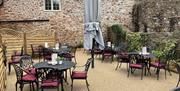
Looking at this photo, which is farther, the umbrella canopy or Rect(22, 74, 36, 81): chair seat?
the umbrella canopy

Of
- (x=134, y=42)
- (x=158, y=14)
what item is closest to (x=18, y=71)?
(x=134, y=42)

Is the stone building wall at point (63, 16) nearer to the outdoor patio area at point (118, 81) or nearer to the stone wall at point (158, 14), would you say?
the stone wall at point (158, 14)

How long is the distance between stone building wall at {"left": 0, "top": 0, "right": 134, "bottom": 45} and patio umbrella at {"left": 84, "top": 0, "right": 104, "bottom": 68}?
4823mm

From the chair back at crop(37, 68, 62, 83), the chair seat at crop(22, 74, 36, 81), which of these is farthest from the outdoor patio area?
the chair back at crop(37, 68, 62, 83)

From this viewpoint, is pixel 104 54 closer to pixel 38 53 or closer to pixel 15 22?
pixel 38 53

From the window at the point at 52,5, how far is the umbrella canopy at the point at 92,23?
505 cm

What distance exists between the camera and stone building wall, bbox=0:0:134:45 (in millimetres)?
16016

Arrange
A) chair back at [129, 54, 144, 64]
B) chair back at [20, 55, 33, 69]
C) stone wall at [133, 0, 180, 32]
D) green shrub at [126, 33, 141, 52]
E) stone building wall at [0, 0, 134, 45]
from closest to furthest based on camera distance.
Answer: chair back at [20, 55, 33, 69]
chair back at [129, 54, 144, 64]
green shrub at [126, 33, 141, 52]
stone wall at [133, 0, 180, 32]
stone building wall at [0, 0, 134, 45]

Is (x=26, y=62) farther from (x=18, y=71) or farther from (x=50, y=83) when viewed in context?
(x=50, y=83)

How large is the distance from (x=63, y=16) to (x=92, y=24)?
17.6 ft

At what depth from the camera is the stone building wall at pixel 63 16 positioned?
52.5 ft

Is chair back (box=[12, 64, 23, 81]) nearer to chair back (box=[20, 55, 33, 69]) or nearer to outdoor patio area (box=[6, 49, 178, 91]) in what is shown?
outdoor patio area (box=[6, 49, 178, 91])

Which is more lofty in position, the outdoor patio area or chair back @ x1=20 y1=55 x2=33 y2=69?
chair back @ x1=20 y1=55 x2=33 y2=69

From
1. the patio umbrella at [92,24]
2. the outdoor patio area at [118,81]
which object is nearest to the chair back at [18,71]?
A: the outdoor patio area at [118,81]
